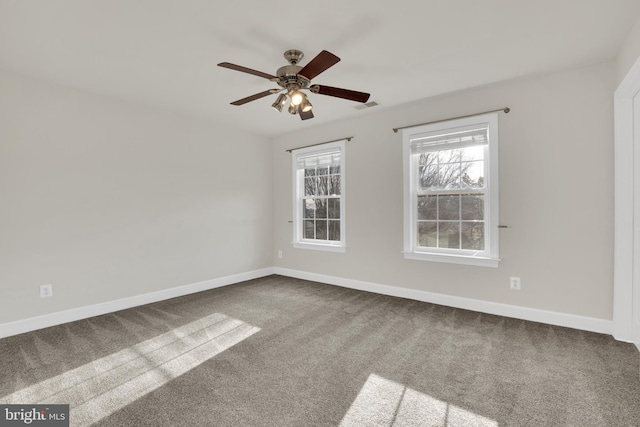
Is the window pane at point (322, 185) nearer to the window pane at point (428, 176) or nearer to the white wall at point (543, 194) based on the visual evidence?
the white wall at point (543, 194)

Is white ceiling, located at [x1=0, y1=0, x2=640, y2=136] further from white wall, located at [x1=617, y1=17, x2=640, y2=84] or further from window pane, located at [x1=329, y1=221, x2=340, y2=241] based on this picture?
window pane, located at [x1=329, y1=221, x2=340, y2=241]

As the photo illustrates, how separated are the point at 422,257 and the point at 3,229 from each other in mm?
4368

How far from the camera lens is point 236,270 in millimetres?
4992

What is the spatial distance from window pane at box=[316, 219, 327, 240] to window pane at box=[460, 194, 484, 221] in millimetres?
2116

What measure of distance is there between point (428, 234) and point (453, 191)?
0.61m

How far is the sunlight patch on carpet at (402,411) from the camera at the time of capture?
1701 millimetres

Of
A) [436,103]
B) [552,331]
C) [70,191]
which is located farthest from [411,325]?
[70,191]

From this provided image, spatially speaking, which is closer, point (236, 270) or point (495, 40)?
point (495, 40)

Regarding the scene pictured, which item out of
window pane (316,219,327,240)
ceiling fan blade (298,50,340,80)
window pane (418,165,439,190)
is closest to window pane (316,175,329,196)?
window pane (316,219,327,240)

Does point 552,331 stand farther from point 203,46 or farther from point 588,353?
point 203,46

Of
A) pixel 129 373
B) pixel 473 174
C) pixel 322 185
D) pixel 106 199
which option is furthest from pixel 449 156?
pixel 106 199

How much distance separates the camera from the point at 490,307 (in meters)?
3.41

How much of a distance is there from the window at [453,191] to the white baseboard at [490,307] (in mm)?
452

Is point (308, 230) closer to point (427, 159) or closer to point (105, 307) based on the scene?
point (427, 159)
